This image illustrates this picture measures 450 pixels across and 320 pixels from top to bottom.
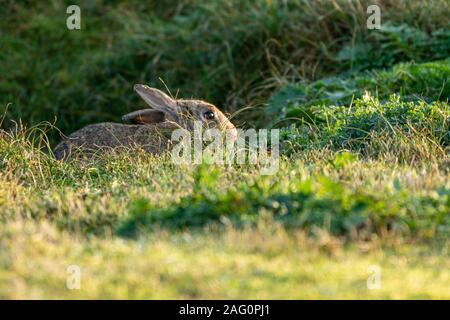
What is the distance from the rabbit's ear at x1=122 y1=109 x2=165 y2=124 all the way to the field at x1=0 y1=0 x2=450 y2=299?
78 centimetres

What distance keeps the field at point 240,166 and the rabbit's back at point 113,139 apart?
1.38 feet

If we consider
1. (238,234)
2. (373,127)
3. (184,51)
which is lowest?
(238,234)

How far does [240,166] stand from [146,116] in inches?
81.2

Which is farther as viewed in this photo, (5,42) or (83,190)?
(5,42)

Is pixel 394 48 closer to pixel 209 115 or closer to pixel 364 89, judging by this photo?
pixel 364 89

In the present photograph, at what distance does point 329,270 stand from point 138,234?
4.17 feet

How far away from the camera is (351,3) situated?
1249cm

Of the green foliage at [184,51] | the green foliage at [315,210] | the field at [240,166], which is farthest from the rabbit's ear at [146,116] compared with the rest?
the green foliage at [315,210]

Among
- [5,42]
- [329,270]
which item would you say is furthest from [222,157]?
[5,42]

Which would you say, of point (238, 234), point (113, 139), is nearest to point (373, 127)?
point (113, 139)

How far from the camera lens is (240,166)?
25.8 feet
